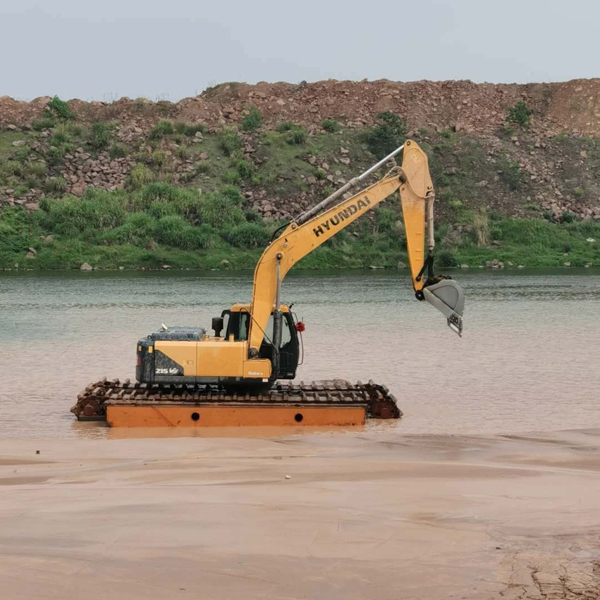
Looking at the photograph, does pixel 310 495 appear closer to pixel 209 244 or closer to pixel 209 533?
pixel 209 533

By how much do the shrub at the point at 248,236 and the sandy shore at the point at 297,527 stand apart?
181 feet

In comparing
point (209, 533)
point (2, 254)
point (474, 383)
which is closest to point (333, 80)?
point (2, 254)

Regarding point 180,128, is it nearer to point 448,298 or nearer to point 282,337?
point 282,337

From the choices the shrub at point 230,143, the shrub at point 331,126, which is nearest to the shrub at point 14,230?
the shrub at point 230,143

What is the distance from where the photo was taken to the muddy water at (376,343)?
2038 cm

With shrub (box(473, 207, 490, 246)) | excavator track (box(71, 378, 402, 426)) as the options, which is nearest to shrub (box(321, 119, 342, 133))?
shrub (box(473, 207, 490, 246))

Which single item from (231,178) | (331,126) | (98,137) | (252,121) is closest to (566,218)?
(331,126)

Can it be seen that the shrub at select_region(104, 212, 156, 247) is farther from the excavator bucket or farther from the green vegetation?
the excavator bucket

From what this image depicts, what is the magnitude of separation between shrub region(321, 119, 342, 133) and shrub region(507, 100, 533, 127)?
17.1 metres

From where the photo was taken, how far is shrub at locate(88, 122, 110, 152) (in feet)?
269

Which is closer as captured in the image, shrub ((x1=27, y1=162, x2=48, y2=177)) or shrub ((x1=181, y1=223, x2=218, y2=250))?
shrub ((x1=181, y1=223, x2=218, y2=250))

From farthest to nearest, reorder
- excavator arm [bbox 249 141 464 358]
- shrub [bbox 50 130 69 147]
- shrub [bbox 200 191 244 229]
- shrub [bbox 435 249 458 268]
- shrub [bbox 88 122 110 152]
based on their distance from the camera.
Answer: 1. shrub [bbox 88 122 110 152]
2. shrub [bbox 50 130 69 147]
3. shrub [bbox 200 191 244 229]
4. shrub [bbox 435 249 458 268]
5. excavator arm [bbox 249 141 464 358]

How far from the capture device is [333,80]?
101375mm

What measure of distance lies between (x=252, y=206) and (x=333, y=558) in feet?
218
